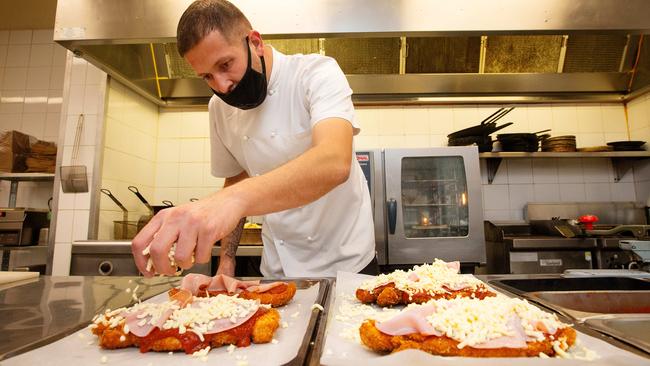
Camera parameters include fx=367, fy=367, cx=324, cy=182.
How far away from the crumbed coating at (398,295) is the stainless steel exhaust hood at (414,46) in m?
1.86

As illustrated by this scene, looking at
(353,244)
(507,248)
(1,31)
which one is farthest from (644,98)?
(1,31)

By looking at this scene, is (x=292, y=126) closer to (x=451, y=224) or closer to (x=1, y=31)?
(x=451, y=224)

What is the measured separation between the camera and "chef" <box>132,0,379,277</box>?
773 mm

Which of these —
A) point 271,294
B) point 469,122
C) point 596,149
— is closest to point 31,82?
point 271,294

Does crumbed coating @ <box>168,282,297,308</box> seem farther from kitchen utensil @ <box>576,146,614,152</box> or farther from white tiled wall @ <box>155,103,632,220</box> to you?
kitchen utensil @ <box>576,146,614,152</box>

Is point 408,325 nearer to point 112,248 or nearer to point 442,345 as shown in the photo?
point 442,345

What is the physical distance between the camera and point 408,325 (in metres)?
0.72

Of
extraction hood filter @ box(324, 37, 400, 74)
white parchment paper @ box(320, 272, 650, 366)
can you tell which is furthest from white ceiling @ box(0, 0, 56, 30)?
white parchment paper @ box(320, 272, 650, 366)

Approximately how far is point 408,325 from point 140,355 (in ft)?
1.81

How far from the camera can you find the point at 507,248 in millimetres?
2844

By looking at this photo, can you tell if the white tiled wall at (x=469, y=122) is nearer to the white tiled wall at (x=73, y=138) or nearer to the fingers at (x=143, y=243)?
the white tiled wall at (x=73, y=138)

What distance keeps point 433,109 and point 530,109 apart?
989 mm

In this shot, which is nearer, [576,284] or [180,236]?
[180,236]

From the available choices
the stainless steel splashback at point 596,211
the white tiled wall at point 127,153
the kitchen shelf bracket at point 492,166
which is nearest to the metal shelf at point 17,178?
the white tiled wall at point 127,153
